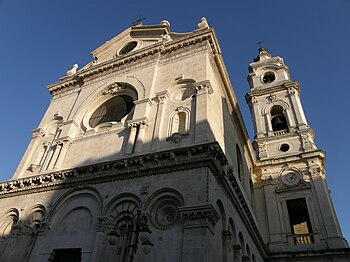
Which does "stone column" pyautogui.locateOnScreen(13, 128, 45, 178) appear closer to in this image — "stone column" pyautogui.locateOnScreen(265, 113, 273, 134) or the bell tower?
the bell tower

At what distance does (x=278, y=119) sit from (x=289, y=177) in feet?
21.6

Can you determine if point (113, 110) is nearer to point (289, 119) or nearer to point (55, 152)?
point (55, 152)

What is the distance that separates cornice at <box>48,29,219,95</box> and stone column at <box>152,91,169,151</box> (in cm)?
365

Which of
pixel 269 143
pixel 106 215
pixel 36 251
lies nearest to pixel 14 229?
pixel 36 251

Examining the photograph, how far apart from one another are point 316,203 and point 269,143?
638 centimetres

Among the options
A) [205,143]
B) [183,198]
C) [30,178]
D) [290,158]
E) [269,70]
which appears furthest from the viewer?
[269,70]

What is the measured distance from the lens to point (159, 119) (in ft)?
41.1

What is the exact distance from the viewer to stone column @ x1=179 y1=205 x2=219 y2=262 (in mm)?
7992

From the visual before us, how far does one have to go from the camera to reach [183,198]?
9.34m

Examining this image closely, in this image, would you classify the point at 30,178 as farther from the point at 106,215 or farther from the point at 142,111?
the point at 142,111

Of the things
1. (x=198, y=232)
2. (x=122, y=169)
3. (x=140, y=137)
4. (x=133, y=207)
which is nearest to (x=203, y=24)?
(x=140, y=137)

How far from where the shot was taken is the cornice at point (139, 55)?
49.7 feet

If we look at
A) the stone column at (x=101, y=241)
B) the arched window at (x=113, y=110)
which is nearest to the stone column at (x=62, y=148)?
the arched window at (x=113, y=110)


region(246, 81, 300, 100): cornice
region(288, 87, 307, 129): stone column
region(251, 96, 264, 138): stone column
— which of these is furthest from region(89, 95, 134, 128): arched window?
region(246, 81, 300, 100): cornice
